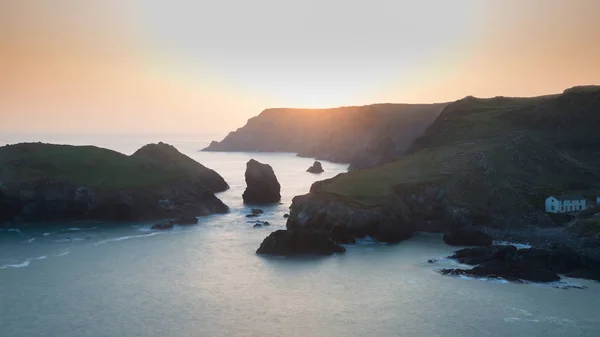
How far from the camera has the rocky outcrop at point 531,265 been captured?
55188 mm

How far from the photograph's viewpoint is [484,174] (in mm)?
87938

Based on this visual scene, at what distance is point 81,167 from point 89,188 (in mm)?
9220

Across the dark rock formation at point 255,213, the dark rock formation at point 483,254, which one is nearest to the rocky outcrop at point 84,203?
the dark rock formation at point 255,213

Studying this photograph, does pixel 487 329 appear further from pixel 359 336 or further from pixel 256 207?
pixel 256 207

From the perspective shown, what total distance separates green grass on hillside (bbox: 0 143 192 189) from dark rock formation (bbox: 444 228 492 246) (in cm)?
5283

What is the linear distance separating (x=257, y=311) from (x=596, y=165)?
78.7m

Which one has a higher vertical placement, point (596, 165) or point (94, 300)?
point (596, 165)

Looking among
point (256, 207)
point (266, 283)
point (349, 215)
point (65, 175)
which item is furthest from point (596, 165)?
point (65, 175)

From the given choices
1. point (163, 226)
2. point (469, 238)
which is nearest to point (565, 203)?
point (469, 238)

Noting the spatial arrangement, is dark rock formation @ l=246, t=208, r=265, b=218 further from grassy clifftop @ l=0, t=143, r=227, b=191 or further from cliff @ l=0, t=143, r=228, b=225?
grassy clifftop @ l=0, t=143, r=227, b=191

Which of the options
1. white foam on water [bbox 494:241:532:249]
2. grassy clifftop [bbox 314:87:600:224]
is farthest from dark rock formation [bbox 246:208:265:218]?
white foam on water [bbox 494:241:532:249]

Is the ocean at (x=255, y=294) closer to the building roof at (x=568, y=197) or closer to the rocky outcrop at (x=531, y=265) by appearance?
the rocky outcrop at (x=531, y=265)

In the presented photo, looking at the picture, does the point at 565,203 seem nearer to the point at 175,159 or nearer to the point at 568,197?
the point at 568,197

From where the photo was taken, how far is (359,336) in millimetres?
41875
